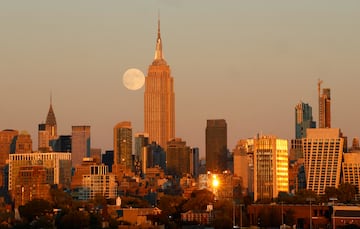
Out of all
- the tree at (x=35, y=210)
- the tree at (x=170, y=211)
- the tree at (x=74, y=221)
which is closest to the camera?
the tree at (x=74, y=221)

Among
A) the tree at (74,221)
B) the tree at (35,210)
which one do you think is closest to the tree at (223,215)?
the tree at (74,221)

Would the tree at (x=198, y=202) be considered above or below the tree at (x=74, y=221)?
above

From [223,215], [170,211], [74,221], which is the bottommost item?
[74,221]

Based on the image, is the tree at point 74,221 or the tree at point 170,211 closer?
the tree at point 74,221

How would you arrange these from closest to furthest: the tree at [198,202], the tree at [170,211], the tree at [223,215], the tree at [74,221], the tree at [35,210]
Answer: the tree at [74,221] < the tree at [223,215] < the tree at [170,211] < the tree at [35,210] < the tree at [198,202]

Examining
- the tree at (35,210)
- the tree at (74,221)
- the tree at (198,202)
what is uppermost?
the tree at (198,202)

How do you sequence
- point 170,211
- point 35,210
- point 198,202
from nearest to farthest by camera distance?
point 35,210
point 170,211
point 198,202

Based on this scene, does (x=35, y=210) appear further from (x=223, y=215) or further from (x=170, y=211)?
(x=223, y=215)

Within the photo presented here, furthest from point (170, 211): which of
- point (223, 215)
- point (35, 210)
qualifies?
point (35, 210)

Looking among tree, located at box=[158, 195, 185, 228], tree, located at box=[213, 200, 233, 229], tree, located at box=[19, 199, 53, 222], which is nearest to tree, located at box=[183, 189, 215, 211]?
tree, located at box=[158, 195, 185, 228]

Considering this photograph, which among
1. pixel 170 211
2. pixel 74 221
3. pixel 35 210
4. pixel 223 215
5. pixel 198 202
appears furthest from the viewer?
pixel 198 202

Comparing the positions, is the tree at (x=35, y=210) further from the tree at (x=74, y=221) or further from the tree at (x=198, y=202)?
the tree at (x=198, y=202)
